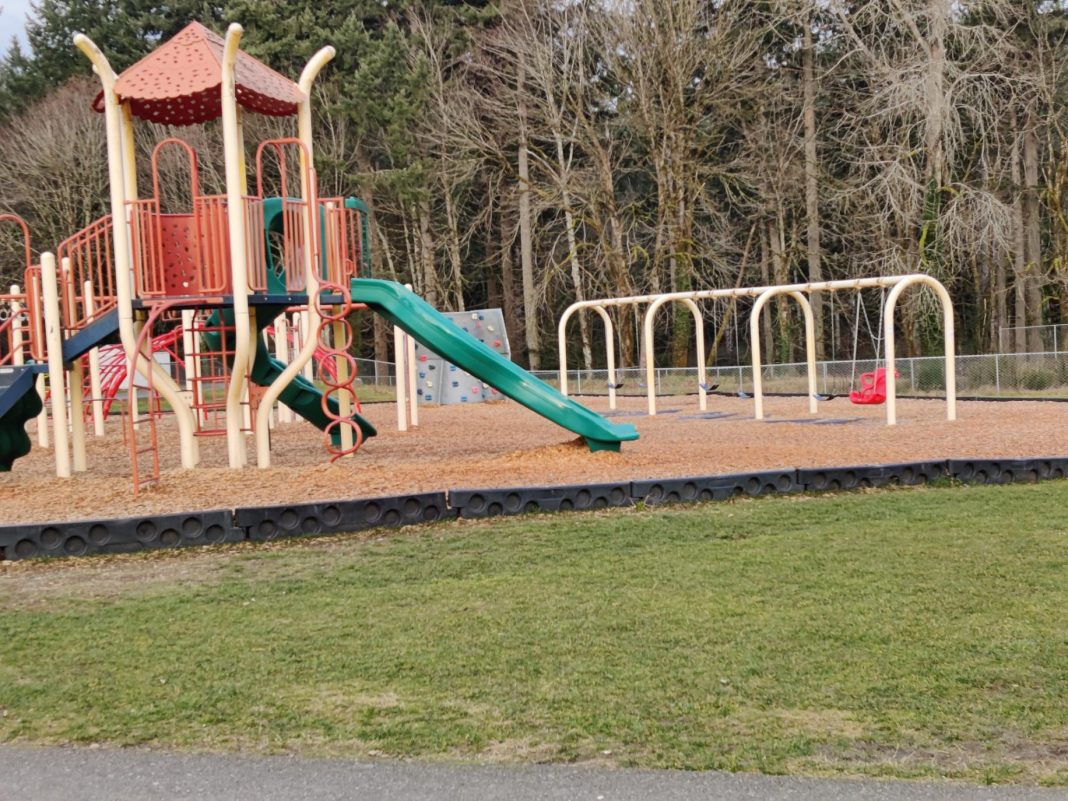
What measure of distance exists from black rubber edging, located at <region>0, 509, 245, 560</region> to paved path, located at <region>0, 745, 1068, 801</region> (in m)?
4.12

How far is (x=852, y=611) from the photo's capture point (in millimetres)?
5508

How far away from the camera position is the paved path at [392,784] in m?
3.40

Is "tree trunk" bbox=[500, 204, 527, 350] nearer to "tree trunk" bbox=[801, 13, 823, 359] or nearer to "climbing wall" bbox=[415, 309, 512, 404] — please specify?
"tree trunk" bbox=[801, 13, 823, 359]

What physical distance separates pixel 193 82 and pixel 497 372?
14.3ft

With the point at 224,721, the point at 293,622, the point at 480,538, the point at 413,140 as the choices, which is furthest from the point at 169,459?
the point at 413,140

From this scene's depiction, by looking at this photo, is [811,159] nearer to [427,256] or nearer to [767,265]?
[767,265]

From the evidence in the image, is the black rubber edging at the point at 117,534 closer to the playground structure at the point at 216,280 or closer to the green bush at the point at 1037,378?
the playground structure at the point at 216,280

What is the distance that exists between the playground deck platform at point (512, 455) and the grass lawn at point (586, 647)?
1.80m

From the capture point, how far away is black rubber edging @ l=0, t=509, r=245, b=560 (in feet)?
25.5

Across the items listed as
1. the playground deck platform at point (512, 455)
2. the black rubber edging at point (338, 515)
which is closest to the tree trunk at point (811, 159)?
the playground deck platform at point (512, 455)

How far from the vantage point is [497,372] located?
11.7 metres

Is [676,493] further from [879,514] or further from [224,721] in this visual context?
[224,721]

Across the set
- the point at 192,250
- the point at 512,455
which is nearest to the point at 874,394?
the point at 512,455

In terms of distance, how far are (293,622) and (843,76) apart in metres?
32.6
